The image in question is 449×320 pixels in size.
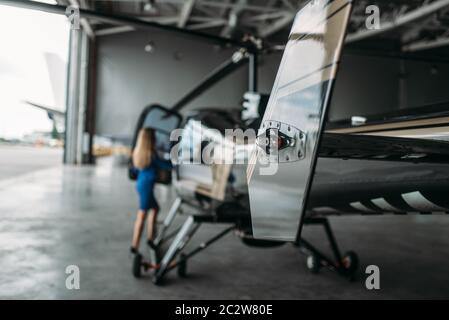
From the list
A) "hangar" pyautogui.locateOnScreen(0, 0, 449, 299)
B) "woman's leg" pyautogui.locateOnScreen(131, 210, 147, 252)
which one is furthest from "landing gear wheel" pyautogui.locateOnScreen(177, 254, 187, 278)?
"woman's leg" pyautogui.locateOnScreen(131, 210, 147, 252)

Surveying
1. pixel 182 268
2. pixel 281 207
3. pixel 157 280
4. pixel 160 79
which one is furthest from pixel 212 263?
pixel 160 79

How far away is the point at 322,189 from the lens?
122 centimetres

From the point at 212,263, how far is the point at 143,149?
0.93 m

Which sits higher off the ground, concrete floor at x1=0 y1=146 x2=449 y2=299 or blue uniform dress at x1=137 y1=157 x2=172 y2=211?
blue uniform dress at x1=137 y1=157 x2=172 y2=211

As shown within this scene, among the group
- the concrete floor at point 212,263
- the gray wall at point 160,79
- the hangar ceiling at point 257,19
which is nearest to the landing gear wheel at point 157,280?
the concrete floor at point 212,263

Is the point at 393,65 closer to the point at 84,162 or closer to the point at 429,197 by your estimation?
the point at 84,162

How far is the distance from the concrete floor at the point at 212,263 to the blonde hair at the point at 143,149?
0.66 meters

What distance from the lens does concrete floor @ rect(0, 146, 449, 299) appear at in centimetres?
193

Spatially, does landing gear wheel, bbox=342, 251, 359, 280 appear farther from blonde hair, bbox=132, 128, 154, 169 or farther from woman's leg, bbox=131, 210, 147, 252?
blonde hair, bbox=132, 128, 154, 169

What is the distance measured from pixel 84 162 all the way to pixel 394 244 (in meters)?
11.2

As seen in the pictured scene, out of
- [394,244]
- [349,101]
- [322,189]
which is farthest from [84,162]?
[322,189]

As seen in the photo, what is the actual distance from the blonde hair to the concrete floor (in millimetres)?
664

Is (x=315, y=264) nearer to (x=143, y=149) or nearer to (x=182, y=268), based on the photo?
(x=182, y=268)

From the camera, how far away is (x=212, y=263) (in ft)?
8.09
